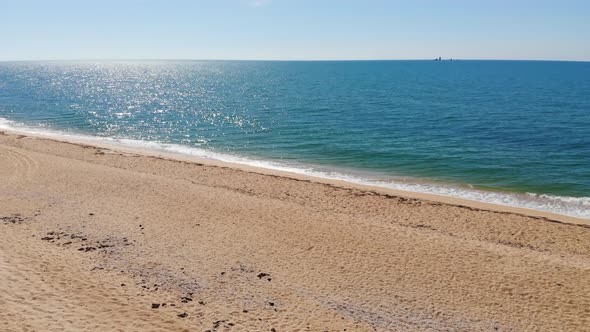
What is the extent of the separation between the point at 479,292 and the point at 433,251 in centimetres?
288

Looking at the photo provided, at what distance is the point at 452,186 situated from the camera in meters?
26.3

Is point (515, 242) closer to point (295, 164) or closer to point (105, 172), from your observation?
point (295, 164)

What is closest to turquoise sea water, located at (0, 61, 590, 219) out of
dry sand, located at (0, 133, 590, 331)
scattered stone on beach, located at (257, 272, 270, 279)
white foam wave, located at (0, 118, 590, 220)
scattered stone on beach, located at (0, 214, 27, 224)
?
white foam wave, located at (0, 118, 590, 220)

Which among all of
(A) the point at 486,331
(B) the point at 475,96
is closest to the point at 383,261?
(A) the point at 486,331

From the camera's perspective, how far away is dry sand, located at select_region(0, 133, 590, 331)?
11898 mm

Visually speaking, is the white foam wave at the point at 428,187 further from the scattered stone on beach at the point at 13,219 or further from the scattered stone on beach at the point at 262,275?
the scattered stone on beach at the point at 13,219

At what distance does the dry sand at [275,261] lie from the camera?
11898 mm

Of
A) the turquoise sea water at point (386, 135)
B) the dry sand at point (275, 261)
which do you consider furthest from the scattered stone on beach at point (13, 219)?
the turquoise sea water at point (386, 135)

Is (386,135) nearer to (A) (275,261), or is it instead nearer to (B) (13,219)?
(A) (275,261)

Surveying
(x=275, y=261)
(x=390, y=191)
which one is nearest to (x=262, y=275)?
(x=275, y=261)

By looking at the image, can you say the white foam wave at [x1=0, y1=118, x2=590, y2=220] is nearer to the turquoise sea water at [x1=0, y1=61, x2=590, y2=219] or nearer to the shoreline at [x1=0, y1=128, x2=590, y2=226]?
the turquoise sea water at [x1=0, y1=61, x2=590, y2=219]

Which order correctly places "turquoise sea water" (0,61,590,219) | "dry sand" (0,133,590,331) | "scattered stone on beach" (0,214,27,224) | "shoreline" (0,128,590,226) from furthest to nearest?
"turquoise sea water" (0,61,590,219) → "shoreline" (0,128,590,226) → "scattered stone on beach" (0,214,27,224) → "dry sand" (0,133,590,331)

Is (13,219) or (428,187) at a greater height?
(428,187)

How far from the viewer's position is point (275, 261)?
15219mm
